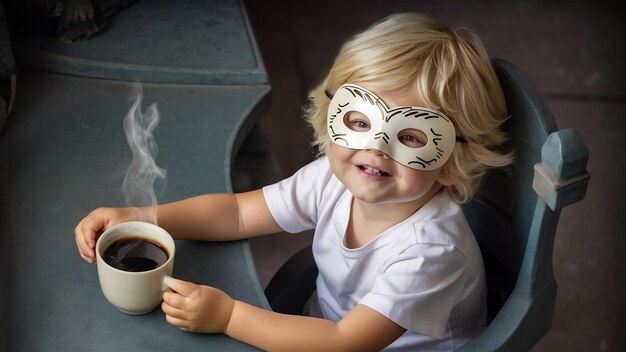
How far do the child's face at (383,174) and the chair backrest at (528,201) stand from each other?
128 mm

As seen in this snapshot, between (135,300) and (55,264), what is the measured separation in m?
0.17

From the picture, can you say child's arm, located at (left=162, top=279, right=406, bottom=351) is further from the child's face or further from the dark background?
the dark background

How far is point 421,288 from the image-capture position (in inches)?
45.2

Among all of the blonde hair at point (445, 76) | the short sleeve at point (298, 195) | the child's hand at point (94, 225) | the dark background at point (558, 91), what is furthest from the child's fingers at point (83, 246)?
the dark background at point (558, 91)

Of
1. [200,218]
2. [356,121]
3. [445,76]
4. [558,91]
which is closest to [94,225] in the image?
[200,218]

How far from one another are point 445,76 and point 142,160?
0.50 metres

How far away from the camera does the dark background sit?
2.33 metres

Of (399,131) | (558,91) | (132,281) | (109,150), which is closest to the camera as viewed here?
(132,281)

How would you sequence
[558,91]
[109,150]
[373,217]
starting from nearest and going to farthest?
[373,217]
[109,150]
[558,91]

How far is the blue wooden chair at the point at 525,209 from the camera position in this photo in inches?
41.3

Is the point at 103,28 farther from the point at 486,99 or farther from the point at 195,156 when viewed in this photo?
the point at 486,99

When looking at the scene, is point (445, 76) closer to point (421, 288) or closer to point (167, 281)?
point (421, 288)

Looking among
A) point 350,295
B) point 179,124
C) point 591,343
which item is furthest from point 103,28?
point 591,343

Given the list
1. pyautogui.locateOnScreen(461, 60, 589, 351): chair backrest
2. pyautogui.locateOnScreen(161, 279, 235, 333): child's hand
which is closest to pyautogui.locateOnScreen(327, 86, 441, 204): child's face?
pyautogui.locateOnScreen(461, 60, 589, 351): chair backrest
